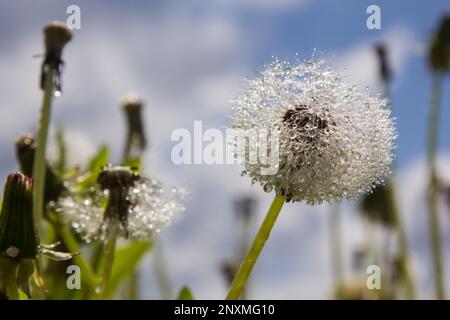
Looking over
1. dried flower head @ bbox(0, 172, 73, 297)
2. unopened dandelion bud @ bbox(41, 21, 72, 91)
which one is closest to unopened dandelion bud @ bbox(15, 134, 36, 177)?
unopened dandelion bud @ bbox(41, 21, 72, 91)

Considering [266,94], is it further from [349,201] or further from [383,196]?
[383,196]

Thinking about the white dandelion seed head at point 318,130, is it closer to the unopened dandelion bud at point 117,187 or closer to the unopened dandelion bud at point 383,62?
the unopened dandelion bud at point 117,187

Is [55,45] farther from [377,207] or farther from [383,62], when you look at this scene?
[377,207]

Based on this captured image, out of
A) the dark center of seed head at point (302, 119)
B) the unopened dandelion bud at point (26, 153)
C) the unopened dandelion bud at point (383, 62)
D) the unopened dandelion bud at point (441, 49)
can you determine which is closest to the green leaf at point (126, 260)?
the unopened dandelion bud at point (26, 153)

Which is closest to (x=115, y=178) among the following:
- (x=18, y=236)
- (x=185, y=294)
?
(x=185, y=294)

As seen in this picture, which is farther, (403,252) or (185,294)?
(403,252)

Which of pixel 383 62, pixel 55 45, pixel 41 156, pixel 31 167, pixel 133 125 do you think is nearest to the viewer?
pixel 41 156

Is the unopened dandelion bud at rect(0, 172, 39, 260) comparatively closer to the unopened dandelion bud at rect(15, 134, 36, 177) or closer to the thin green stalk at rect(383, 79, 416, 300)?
the unopened dandelion bud at rect(15, 134, 36, 177)
